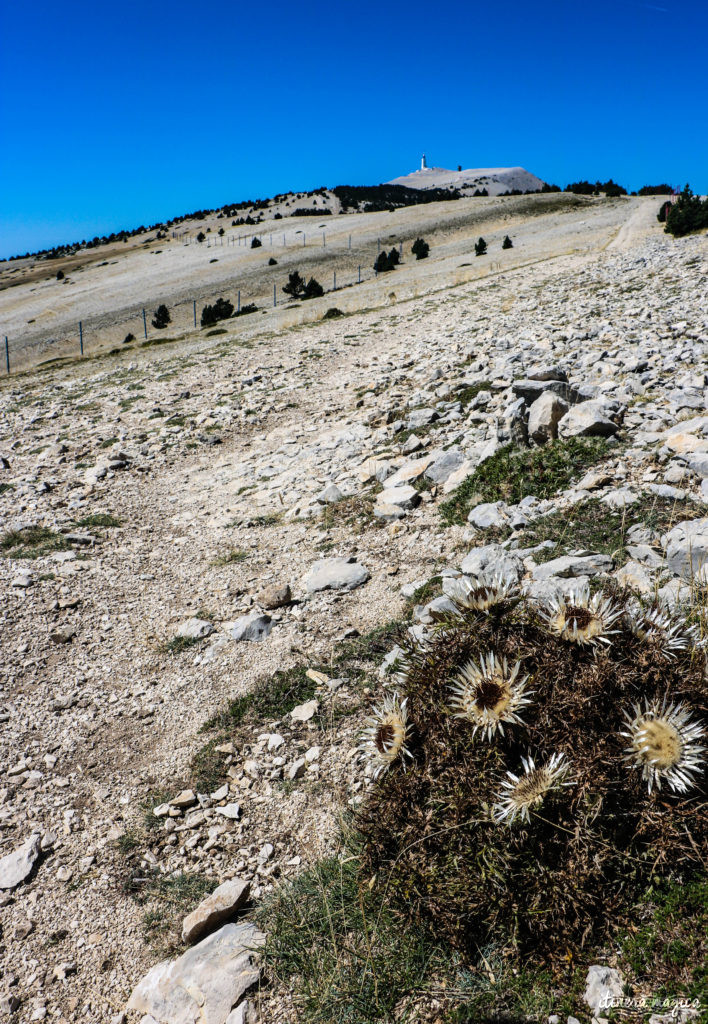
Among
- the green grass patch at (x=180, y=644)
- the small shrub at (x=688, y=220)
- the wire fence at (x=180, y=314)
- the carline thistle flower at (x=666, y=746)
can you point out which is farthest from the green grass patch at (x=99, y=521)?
the small shrub at (x=688, y=220)

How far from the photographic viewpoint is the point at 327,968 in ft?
7.50

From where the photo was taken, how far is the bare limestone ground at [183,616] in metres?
3.04

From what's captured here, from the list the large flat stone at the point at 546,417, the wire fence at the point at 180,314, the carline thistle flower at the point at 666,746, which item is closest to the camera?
the carline thistle flower at the point at 666,746

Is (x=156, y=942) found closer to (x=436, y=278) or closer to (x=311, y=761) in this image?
(x=311, y=761)

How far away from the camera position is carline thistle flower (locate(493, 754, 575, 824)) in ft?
6.52

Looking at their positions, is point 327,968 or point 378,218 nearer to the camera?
Result: point 327,968

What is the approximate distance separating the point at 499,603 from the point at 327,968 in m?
1.58

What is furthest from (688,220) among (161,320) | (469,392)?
(161,320)

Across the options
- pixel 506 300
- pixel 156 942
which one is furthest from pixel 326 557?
pixel 506 300

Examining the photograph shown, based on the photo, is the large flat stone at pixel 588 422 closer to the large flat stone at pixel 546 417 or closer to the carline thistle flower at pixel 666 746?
the large flat stone at pixel 546 417

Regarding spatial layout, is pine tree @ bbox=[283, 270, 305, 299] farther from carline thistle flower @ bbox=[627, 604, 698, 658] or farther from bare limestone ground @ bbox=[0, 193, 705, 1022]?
carline thistle flower @ bbox=[627, 604, 698, 658]

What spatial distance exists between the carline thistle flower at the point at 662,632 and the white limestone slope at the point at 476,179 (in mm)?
123707

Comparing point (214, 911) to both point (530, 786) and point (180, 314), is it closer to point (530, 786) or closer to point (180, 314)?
point (530, 786)

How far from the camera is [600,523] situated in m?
4.50
